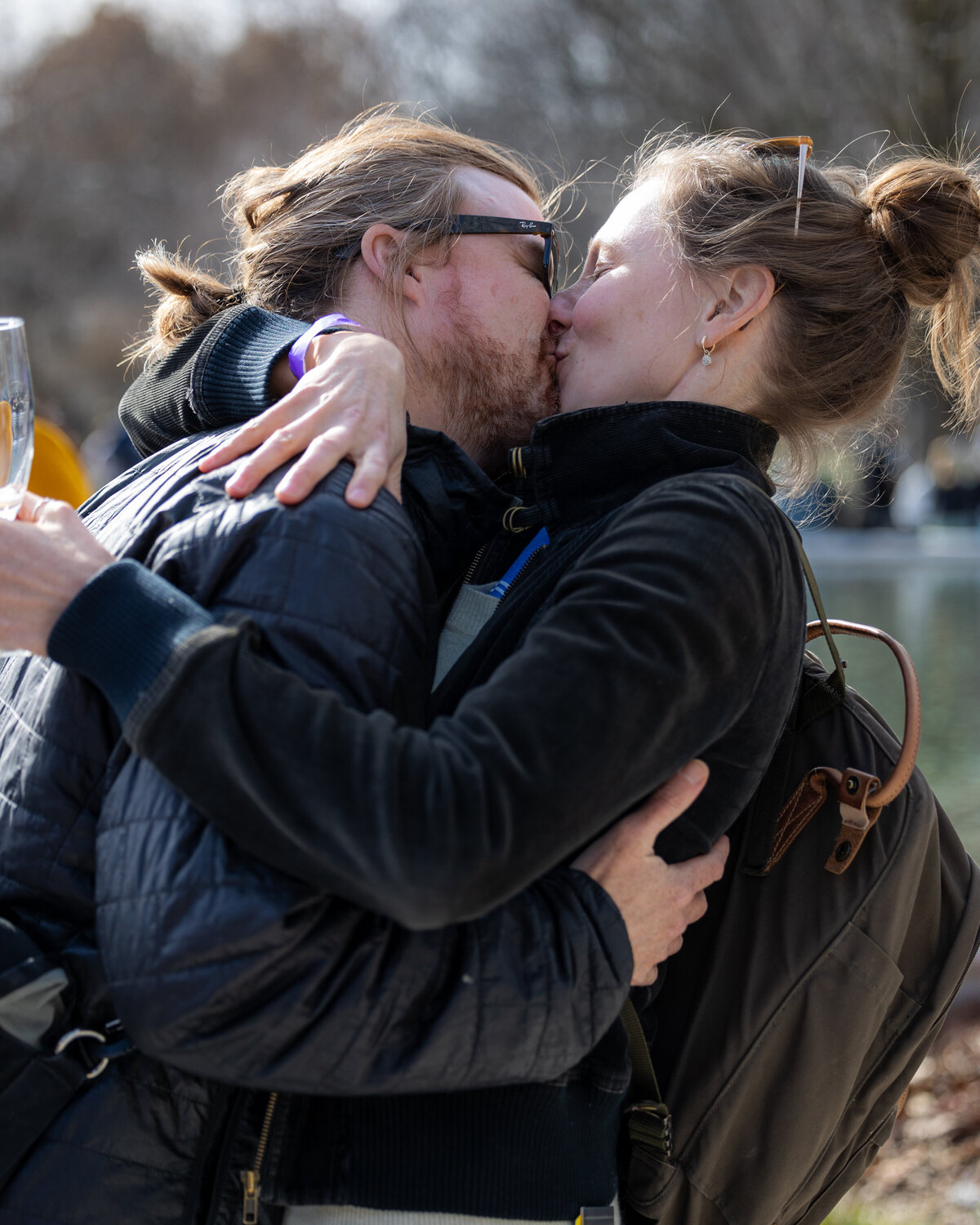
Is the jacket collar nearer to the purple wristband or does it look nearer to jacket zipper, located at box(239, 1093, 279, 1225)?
the purple wristband

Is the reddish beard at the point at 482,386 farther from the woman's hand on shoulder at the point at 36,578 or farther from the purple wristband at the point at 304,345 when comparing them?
the woman's hand on shoulder at the point at 36,578

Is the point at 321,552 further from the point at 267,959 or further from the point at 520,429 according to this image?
the point at 520,429

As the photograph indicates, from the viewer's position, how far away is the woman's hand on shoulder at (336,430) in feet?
5.08

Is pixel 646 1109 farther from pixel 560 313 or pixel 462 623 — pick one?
pixel 560 313

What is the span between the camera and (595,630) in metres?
1.44

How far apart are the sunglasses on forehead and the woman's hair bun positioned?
0.67 m

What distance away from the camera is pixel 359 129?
2582 millimetres

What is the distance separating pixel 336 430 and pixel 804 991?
3.85 ft

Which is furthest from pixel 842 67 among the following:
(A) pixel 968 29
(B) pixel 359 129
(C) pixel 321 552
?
(C) pixel 321 552

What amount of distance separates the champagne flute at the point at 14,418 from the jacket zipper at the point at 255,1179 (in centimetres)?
88

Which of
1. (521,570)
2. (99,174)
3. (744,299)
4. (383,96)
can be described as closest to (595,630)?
(521,570)

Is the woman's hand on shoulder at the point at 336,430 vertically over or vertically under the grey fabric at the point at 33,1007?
over

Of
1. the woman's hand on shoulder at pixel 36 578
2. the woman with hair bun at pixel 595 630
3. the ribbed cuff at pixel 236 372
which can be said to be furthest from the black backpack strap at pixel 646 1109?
the ribbed cuff at pixel 236 372

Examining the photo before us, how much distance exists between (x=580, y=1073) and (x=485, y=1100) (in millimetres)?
174
